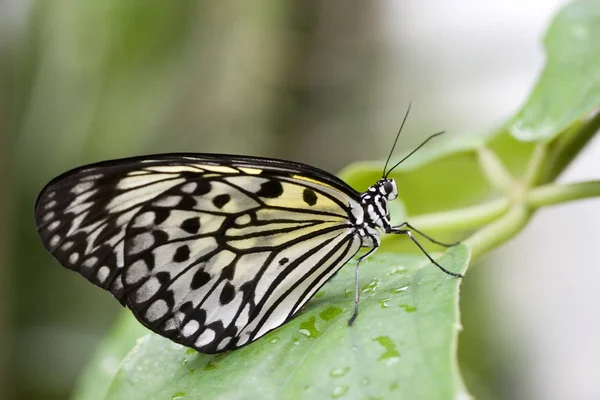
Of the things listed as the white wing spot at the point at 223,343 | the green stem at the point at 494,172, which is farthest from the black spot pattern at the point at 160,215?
the green stem at the point at 494,172

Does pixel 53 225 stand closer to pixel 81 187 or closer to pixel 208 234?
pixel 81 187

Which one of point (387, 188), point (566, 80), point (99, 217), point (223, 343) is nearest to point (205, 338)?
point (223, 343)

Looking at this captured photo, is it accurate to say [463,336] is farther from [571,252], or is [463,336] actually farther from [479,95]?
[479,95]

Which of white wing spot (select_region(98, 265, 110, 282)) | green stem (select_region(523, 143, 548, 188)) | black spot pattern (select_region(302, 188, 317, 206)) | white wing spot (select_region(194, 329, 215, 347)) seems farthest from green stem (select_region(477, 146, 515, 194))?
white wing spot (select_region(98, 265, 110, 282))

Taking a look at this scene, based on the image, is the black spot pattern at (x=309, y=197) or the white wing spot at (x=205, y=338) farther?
the black spot pattern at (x=309, y=197)

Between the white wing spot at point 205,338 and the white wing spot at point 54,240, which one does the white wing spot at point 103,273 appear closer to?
the white wing spot at point 54,240

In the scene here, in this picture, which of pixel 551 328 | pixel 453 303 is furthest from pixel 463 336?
pixel 453 303

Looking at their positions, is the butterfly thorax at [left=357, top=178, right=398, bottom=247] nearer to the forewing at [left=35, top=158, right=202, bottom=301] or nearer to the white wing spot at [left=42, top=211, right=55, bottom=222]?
the forewing at [left=35, top=158, right=202, bottom=301]
